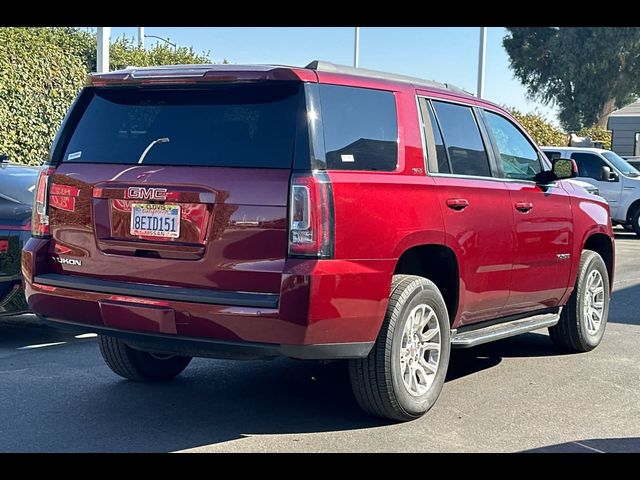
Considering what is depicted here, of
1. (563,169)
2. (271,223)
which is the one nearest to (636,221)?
(563,169)

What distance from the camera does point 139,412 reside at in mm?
5395

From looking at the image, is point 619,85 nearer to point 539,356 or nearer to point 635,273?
point 635,273

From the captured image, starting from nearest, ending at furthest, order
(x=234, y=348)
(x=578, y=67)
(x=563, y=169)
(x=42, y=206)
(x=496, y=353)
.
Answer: (x=234, y=348), (x=42, y=206), (x=563, y=169), (x=496, y=353), (x=578, y=67)

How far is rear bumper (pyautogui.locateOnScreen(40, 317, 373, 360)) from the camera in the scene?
4555 mm

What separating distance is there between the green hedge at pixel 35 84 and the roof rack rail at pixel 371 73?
9.11 m

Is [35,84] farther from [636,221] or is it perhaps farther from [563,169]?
[636,221]

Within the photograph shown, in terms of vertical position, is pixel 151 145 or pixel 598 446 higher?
pixel 151 145

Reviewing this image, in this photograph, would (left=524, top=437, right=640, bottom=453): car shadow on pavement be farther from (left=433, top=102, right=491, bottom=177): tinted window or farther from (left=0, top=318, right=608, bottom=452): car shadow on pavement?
(left=433, top=102, right=491, bottom=177): tinted window

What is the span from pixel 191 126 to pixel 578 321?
3695mm

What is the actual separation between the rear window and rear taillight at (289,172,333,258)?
16 centimetres

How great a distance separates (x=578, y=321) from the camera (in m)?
7.17

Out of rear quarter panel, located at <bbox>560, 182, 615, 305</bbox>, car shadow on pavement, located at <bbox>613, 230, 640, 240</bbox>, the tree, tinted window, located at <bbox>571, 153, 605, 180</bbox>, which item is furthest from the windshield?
the tree

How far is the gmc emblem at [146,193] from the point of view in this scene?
15.7 feet
